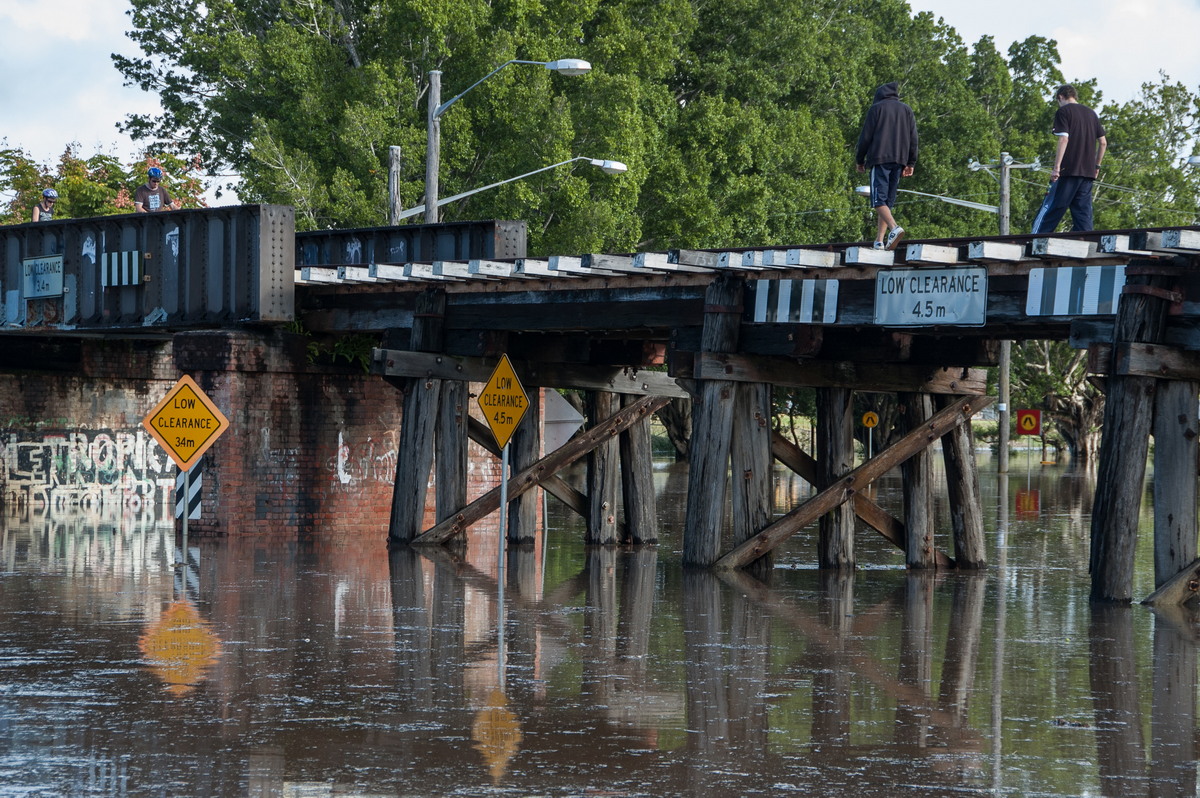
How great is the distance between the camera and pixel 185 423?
57.1ft

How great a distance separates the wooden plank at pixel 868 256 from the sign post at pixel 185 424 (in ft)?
21.5

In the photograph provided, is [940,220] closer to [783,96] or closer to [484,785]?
[783,96]

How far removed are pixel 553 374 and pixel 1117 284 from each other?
27.4 feet

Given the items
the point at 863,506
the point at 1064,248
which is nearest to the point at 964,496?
the point at 863,506

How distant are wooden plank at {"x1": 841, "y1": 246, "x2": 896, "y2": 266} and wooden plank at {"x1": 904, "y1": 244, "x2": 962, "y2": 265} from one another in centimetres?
43

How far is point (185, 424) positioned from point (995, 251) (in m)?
8.28

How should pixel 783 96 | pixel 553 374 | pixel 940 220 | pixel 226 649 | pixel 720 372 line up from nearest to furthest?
pixel 226 649 → pixel 720 372 → pixel 553 374 → pixel 783 96 → pixel 940 220

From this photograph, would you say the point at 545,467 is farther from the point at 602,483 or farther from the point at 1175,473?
the point at 1175,473

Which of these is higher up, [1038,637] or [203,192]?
[203,192]

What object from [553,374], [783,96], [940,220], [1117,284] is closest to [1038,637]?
[1117,284]

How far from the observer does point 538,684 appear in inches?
391

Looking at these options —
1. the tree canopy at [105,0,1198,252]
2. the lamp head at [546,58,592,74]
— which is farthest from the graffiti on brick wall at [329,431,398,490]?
the tree canopy at [105,0,1198,252]

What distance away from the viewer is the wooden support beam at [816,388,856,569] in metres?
18.2

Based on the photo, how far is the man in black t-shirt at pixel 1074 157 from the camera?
15.6 metres
